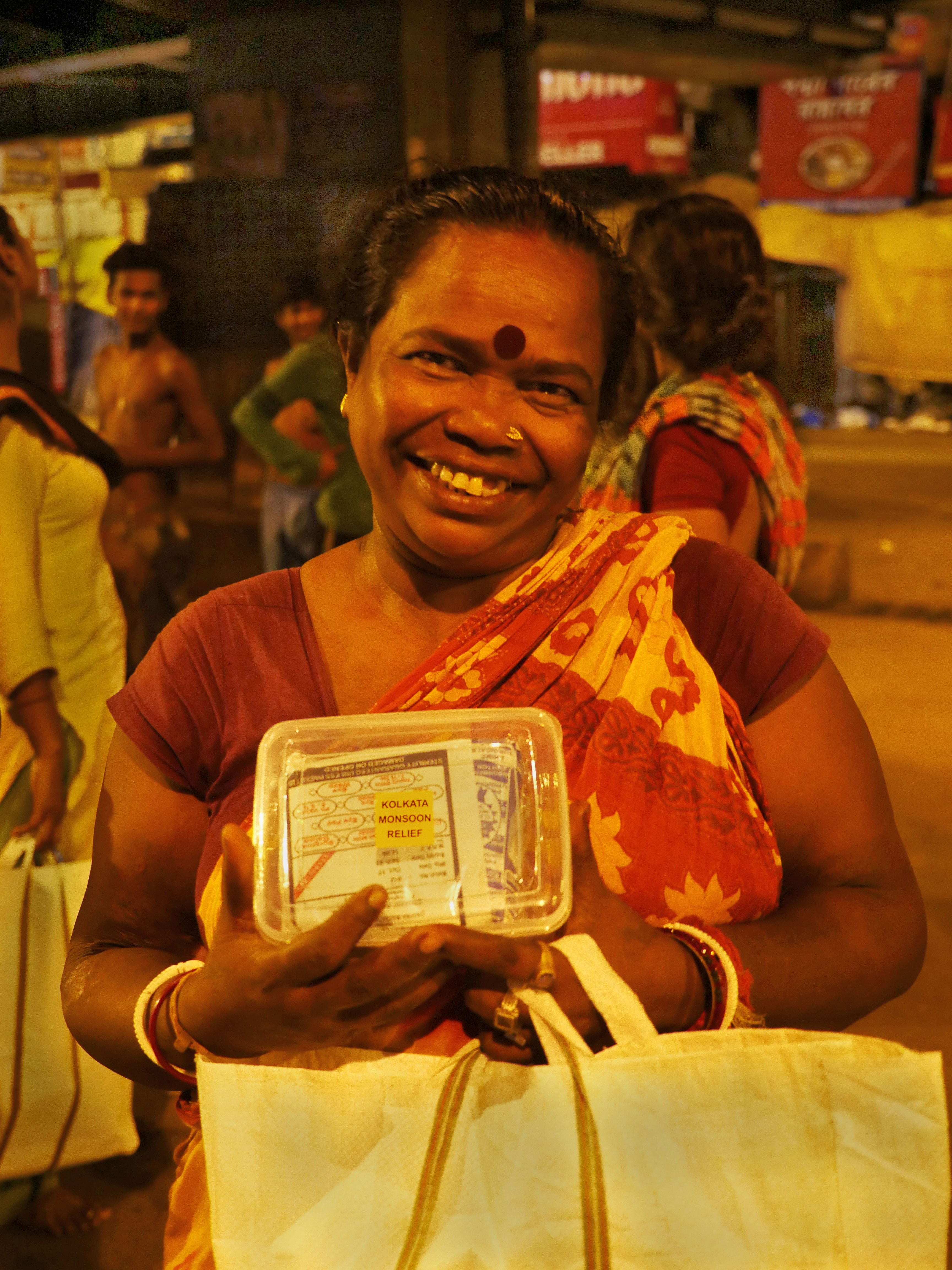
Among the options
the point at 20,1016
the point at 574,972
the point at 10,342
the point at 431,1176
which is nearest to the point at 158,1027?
the point at 431,1176

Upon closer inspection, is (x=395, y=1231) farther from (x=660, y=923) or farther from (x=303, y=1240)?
(x=660, y=923)

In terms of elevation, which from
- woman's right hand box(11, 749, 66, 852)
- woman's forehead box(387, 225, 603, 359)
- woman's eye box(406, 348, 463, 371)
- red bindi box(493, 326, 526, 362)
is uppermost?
woman's forehead box(387, 225, 603, 359)

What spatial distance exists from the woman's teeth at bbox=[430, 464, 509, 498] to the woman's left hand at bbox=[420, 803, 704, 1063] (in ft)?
1.36

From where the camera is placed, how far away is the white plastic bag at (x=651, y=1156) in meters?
0.98

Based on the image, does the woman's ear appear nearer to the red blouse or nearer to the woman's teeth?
the woman's teeth

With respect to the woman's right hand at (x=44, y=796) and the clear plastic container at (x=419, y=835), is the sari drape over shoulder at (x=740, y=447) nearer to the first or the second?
the woman's right hand at (x=44, y=796)

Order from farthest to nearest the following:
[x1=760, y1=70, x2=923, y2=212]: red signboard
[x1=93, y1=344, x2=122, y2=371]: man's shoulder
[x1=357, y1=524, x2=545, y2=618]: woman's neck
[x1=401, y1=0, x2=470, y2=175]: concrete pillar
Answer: [x1=760, y1=70, x2=923, y2=212]: red signboard < [x1=401, y1=0, x2=470, y2=175]: concrete pillar < [x1=93, y1=344, x2=122, y2=371]: man's shoulder < [x1=357, y1=524, x2=545, y2=618]: woman's neck

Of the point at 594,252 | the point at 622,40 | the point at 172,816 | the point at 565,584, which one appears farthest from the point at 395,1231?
the point at 622,40

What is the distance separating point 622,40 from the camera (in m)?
8.19

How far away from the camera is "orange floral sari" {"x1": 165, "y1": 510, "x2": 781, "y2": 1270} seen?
121 cm

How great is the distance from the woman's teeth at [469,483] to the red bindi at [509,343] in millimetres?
131

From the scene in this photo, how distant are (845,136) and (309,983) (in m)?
17.1

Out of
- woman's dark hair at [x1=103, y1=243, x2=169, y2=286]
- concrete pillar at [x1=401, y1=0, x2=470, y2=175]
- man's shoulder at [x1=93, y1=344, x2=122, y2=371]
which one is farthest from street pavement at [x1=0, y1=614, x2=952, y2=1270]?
concrete pillar at [x1=401, y1=0, x2=470, y2=175]

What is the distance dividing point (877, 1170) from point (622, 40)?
8.50 m
